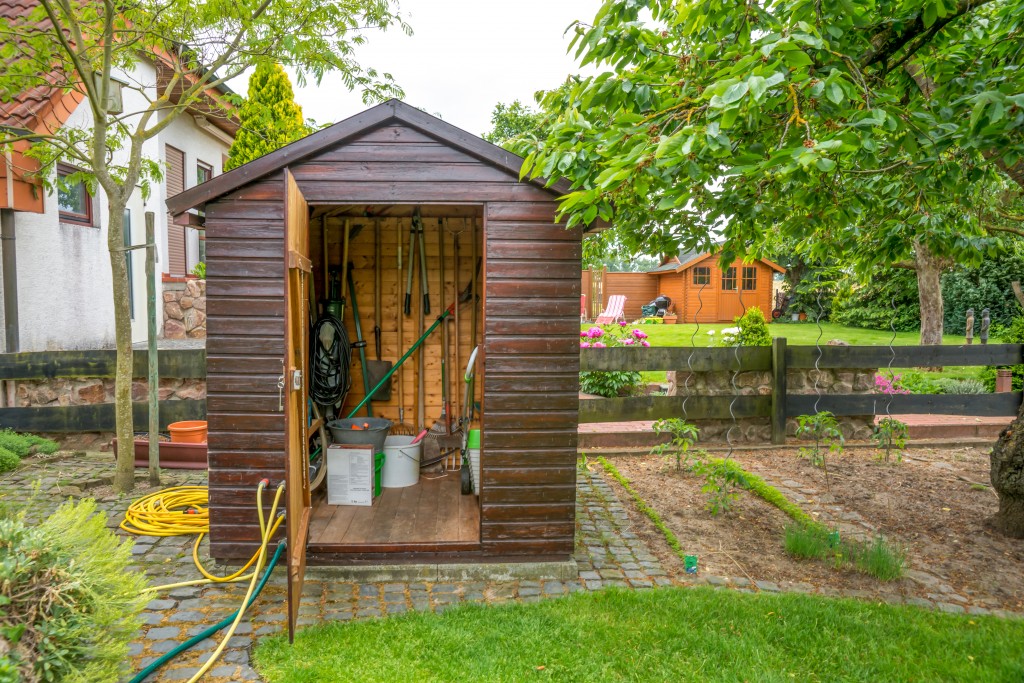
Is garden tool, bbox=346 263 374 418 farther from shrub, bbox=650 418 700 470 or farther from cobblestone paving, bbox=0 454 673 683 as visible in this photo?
shrub, bbox=650 418 700 470

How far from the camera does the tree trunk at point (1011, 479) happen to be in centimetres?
402

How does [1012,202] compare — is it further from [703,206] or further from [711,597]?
[711,597]

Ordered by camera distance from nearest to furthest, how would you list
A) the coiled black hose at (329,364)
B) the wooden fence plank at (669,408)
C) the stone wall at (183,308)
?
1. the coiled black hose at (329,364)
2. the wooden fence plank at (669,408)
3. the stone wall at (183,308)

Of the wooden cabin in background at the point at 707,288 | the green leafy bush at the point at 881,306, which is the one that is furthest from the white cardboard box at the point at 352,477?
the wooden cabin in background at the point at 707,288

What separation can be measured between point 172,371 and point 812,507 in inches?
213

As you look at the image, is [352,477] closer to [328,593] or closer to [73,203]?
[328,593]

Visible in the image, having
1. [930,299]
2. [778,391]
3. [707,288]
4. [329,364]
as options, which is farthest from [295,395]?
[707,288]

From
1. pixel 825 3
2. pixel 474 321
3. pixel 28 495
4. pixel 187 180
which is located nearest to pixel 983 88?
pixel 825 3

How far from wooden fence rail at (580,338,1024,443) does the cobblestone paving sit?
1650 mm

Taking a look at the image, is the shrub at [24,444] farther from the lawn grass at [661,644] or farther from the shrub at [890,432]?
the shrub at [890,432]

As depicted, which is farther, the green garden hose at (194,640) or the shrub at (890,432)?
the shrub at (890,432)

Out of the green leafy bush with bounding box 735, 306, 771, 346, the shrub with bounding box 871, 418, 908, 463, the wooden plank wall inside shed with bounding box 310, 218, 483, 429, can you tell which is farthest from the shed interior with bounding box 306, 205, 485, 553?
the shrub with bounding box 871, 418, 908, 463

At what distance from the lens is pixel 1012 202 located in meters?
7.75

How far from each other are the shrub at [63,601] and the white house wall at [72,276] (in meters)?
5.26
